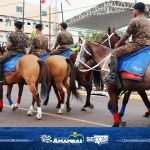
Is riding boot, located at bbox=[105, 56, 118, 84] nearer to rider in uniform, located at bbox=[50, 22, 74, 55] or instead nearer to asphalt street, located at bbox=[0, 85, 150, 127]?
asphalt street, located at bbox=[0, 85, 150, 127]

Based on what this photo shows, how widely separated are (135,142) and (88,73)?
23.3ft

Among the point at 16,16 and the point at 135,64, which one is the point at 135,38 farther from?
the point at 16,16

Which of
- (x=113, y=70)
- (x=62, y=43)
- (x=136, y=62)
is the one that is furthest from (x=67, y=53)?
(x=136, y=62)

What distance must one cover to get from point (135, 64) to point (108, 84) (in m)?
0.86

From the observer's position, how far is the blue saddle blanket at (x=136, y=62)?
300 inches

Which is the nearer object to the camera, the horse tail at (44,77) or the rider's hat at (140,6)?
the rider's hat at (140,6)

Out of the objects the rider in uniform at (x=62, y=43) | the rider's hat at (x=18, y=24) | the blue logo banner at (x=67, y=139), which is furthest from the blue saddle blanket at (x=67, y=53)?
the blue logo banner at (x=67, y=139)

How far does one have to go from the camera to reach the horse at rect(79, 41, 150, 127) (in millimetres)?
7820

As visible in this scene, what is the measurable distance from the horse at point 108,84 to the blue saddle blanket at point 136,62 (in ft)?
0.43

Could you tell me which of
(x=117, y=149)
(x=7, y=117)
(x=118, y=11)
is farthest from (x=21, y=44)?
(x=118, y=11)

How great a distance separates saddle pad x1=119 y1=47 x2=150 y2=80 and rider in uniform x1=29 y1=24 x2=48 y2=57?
3.78m

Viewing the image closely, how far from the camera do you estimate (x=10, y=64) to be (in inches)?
424

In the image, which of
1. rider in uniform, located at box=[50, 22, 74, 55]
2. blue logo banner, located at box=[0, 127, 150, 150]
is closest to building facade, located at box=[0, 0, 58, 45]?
rider in uniform, located at box=[50, 22, 74, 55]

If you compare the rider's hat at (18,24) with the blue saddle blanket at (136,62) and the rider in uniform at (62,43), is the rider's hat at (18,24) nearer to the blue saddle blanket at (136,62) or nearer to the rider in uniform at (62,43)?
the rider in uniform at (62,43)
